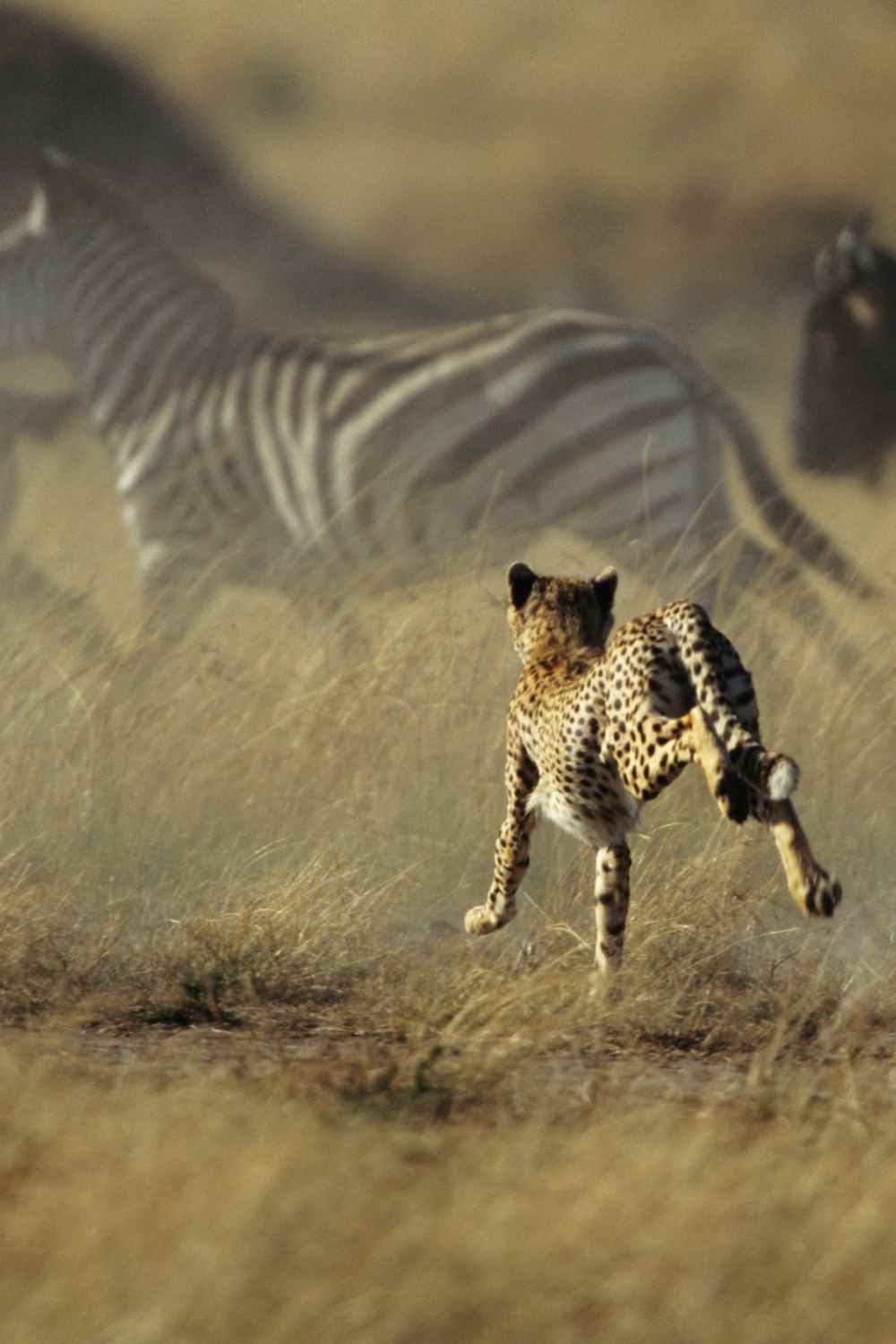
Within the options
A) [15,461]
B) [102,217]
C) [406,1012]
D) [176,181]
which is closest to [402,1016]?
[406,1012]

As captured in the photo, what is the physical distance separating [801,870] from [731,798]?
16cm

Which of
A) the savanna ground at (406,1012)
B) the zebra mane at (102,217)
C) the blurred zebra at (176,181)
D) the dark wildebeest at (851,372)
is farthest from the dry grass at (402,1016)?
the blurred zebra at (176,181)

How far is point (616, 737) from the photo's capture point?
422cm

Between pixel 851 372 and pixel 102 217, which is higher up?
pixel 851 372

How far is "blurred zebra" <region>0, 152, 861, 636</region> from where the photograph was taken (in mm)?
8664

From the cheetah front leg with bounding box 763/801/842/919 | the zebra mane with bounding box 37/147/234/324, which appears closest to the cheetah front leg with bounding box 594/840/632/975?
the cheetah front leg with bounding box 763/801/842/919

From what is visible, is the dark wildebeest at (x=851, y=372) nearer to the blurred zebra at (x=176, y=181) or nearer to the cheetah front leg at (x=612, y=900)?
the blurred zebra at (x=176, y=181)

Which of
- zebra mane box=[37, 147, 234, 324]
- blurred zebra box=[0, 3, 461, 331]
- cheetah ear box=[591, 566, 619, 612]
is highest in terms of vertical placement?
blurred zebra box=[0, 3, 461, 331]

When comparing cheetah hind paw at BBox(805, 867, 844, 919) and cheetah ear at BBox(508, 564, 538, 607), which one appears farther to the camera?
cheetah ear at BBox(508, 564, 538, 607)

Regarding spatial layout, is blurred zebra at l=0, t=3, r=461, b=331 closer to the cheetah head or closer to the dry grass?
the dry grass

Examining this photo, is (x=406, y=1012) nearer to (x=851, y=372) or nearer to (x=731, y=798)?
(x=731, y=798)

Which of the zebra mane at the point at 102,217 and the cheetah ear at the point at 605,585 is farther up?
the zebra mane at the point at 102,217

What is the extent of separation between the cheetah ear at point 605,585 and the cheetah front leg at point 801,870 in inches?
45.1

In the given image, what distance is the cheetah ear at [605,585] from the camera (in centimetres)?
500
